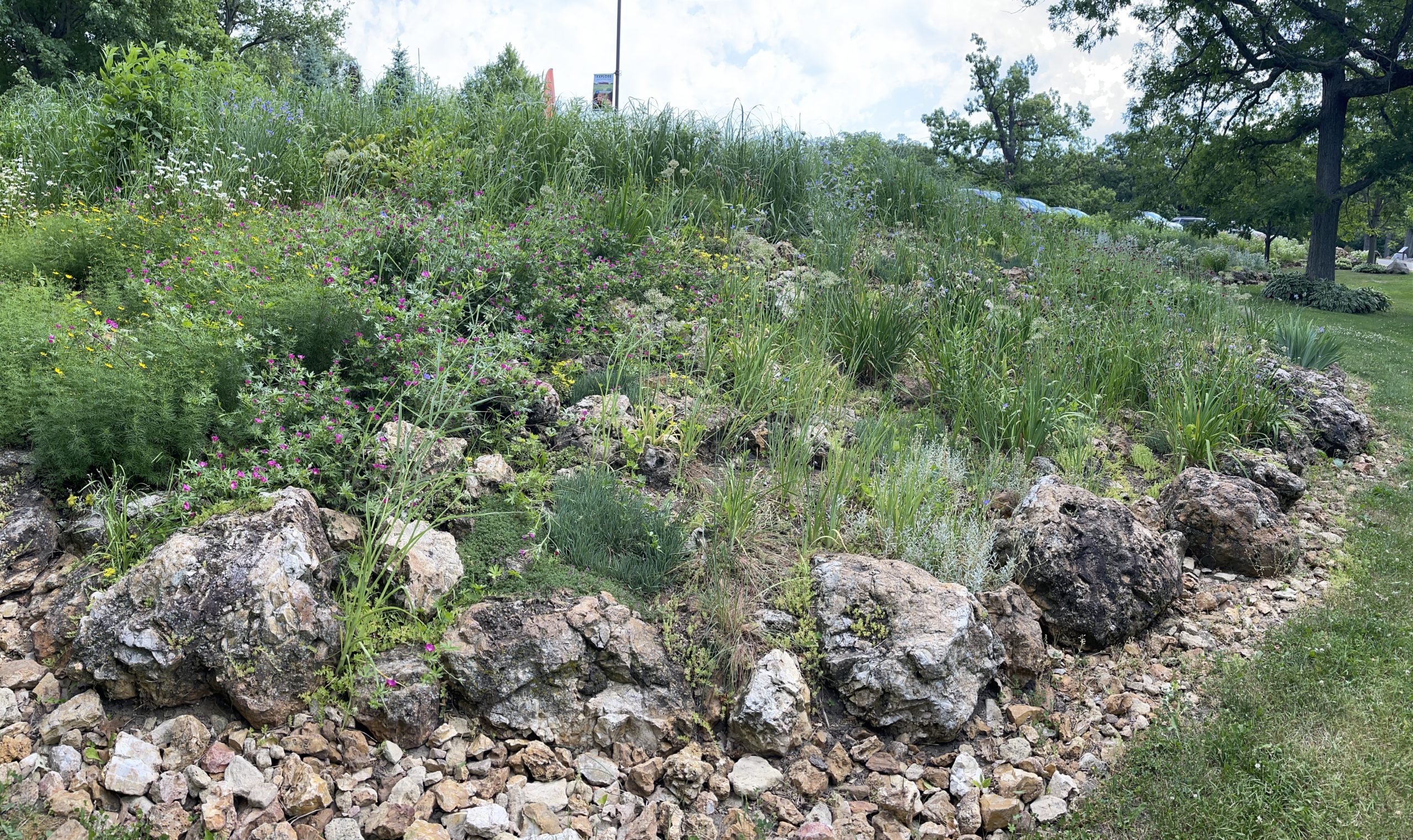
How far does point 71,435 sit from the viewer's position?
3.32m

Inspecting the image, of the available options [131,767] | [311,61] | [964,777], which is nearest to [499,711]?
[131,767]

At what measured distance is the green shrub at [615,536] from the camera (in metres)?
3.47

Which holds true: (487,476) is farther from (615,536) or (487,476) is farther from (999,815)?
(999,815)

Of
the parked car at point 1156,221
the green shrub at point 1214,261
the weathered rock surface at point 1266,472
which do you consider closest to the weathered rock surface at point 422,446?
the weathered rock surface at point 1266,472

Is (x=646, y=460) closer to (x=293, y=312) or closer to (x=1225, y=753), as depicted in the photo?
(x=293, y=312)

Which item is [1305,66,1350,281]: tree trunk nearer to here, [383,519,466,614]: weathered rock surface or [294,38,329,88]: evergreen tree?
[383,519,466,614]: weathered rock surface

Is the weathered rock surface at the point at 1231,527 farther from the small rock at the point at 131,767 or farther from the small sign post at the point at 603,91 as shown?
the small sign post at the point at 603,91

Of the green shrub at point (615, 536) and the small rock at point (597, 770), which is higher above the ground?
the green shrub at point (615, 536)

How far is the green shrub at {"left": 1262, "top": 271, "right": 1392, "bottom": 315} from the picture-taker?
14.9 meters

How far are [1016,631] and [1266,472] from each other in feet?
9.43

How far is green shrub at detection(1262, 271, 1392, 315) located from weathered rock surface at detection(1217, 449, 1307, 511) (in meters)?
12.0

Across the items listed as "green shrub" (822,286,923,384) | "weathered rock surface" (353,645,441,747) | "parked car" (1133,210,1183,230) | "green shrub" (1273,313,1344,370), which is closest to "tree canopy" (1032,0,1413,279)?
"parked car" (1133,210,1183,230)

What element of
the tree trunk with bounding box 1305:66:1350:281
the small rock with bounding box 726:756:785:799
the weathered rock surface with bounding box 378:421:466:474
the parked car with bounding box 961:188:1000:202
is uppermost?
the tree trunk with bounding box 1305:66:1350:281

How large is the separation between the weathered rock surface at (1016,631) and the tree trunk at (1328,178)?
634 inches
